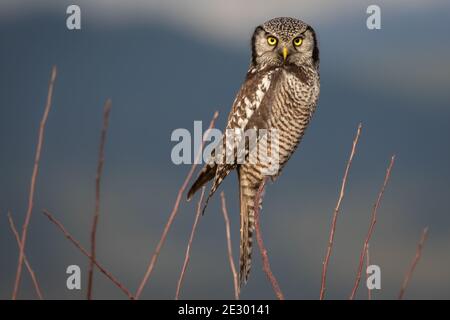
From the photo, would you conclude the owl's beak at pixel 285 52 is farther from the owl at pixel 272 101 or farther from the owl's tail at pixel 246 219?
the owl's tail at pixel 246 219

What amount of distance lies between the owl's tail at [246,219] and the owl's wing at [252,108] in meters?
0.29

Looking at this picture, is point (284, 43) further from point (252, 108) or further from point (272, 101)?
point (252, 108)

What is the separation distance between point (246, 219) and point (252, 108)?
42.5 inches

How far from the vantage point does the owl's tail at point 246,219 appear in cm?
516

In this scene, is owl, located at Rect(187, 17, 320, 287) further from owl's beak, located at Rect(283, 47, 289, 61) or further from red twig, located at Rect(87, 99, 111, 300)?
red twig, located at Rect(87, 99, 111, 300)

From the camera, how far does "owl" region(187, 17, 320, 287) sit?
4910mm

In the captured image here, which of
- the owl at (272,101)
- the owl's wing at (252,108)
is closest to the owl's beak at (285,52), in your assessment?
the owl at (272,101)

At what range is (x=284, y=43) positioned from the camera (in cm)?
501

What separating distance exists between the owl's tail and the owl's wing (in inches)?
11.4

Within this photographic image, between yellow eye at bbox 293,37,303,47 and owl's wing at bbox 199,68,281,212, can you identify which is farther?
yellow eye at bbox 293,37,303,47

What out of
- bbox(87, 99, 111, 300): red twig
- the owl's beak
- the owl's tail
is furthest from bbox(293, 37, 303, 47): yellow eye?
bbox(87, 99, 111, 300): red twig
